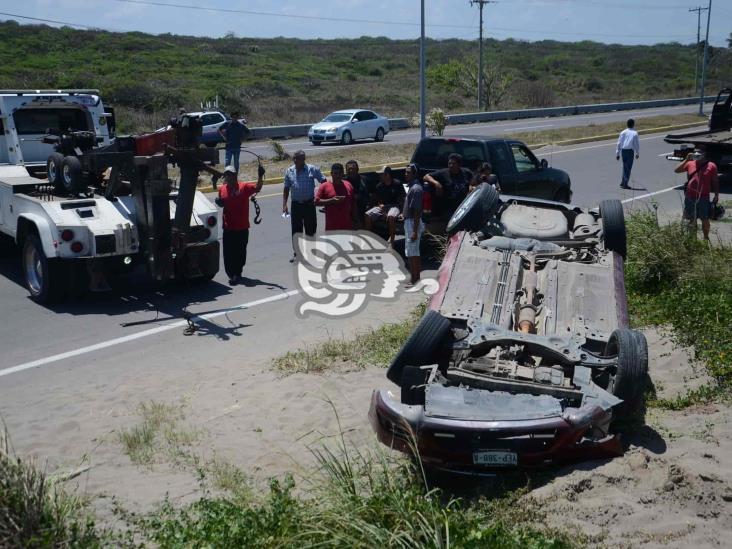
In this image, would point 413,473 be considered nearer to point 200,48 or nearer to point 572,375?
point 572,375

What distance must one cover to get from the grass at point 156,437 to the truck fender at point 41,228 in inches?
154

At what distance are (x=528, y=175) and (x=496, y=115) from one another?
32.3 m

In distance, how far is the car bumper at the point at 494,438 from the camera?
5340 mm

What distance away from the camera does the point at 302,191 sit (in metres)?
12.1

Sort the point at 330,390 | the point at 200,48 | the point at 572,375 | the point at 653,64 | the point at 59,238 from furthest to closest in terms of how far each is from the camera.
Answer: the point at 653,64
the point at 200,48
the point at 59,238
the point at 330,390
the point at 572,375

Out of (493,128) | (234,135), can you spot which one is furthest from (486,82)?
(234,135)

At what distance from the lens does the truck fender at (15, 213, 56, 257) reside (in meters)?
10.1

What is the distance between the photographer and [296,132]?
122 ft

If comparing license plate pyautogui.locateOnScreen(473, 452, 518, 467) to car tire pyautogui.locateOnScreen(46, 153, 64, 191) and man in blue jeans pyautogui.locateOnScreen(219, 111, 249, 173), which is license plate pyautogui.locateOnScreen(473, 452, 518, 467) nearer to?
car tire pyautogui.locateOnScreen(46, 153, 64, 191)

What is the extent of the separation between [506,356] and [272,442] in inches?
76.3

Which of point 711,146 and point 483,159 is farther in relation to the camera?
point 711,146

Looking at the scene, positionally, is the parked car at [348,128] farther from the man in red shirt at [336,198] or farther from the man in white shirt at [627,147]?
the man in red shirt at [336,198]

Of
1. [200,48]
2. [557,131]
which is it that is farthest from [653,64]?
[557,131]

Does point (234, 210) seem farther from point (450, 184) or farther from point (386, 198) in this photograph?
point (450, 184)
